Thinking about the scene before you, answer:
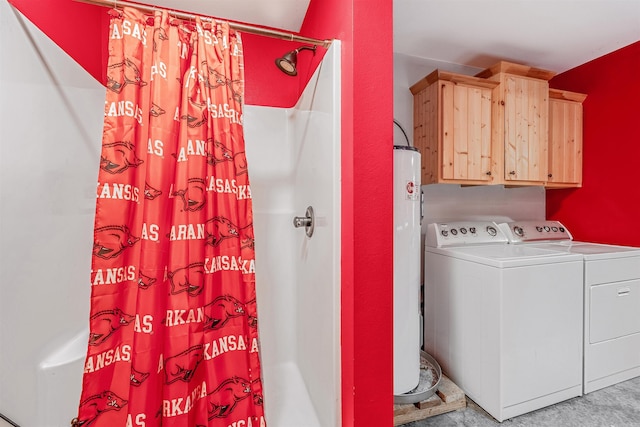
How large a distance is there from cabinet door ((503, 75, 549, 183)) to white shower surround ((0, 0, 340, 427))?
5.52 ft

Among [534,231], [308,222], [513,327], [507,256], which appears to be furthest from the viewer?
[534,231]

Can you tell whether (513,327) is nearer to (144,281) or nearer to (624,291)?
(624,291)

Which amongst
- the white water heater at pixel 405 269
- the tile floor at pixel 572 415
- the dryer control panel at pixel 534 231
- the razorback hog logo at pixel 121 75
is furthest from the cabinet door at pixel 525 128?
the razorback hog logo at pixel 121 75

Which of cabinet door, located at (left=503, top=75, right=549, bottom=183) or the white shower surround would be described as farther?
cabinet door, located at (left=503, top=75, right=549, bottom=183)

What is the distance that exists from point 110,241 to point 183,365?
50cm

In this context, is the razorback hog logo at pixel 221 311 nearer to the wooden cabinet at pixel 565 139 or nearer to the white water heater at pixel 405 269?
the white water heater at pixel 405 269

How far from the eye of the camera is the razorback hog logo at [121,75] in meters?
0.93

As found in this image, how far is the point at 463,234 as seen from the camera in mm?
2111

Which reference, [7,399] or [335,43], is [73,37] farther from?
→ [7,399]

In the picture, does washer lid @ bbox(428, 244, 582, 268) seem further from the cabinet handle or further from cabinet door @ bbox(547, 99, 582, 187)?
cabinet door @ bbox(547, 99, 582, 187)

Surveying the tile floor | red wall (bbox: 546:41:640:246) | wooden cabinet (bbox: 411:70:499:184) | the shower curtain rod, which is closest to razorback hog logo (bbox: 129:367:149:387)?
the shower curtain rod

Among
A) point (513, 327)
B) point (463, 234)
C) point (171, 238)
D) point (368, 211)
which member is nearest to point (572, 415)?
point (513, 327)

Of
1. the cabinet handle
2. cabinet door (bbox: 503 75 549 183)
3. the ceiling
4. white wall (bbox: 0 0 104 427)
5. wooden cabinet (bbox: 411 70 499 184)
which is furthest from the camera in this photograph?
cabinet door (bbox: 503 75 549 183)

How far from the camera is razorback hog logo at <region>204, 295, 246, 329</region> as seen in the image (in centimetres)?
103
